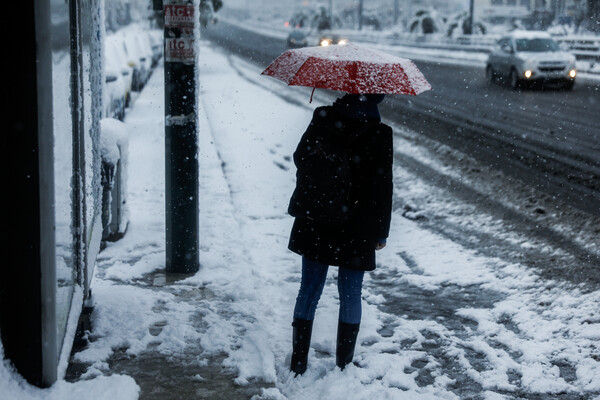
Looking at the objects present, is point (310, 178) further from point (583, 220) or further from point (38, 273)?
point (583, 220)

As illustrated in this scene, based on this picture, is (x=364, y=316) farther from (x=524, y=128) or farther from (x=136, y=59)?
(x=136, y=59)

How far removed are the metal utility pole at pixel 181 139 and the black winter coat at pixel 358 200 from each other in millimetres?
1790

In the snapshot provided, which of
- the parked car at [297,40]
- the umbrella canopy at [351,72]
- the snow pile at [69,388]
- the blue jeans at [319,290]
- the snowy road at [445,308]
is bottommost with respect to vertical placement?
the snowy road at [445,308]

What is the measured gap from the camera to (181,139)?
5.38m

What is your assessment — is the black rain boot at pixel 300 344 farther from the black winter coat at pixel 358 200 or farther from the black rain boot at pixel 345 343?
the black winter coat at pixel 358 200

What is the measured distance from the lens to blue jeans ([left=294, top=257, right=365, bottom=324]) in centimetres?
391

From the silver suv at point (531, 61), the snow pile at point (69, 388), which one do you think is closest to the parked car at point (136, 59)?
the silver suv at point (531, 61)

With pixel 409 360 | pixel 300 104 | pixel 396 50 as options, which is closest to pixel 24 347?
pixel 409 360

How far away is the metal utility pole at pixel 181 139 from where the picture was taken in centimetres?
523

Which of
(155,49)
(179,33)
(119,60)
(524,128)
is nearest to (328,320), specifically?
(179,33)

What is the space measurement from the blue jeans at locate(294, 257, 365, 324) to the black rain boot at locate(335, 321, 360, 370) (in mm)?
36

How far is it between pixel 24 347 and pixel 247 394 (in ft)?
3.53

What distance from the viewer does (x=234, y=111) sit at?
16875mm

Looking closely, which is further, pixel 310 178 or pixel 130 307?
pixel 130 307
